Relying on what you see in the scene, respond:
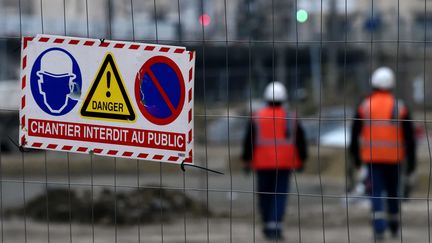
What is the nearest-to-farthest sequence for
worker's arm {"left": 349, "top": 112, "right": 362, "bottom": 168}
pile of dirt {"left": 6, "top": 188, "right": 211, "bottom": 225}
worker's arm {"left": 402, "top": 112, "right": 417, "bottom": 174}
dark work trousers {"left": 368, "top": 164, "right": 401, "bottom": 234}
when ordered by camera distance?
pile of dirt {"left": 6, "top": 188, "right": 211, "bottom": 225} → dark work trousers {"left": 368, "top": 164, "right": 401, "bottom": 234} → worker's arm {"left": 402, "top": 112, "right": 417, "bottom": 174} → worker's arm {"left": 349, "top": 112, "right": 362, "bottom": 168}

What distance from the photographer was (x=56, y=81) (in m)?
5.33

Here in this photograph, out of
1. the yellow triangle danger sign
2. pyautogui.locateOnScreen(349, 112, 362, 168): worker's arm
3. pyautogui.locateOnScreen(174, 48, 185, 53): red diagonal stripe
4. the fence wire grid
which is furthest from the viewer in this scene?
pyautogui.locateOnScreen(349, 112, 362, 168): worker's arm

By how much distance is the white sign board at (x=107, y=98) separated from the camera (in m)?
5.15

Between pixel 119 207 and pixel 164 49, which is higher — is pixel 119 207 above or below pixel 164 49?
below

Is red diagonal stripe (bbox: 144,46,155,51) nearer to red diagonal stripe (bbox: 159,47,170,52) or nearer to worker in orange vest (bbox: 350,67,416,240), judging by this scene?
red diagonal stripe (bbox: 159,47,170,52)

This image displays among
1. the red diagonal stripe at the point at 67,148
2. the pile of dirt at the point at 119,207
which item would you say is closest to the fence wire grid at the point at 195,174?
the pile of dirt at the point at 119,207

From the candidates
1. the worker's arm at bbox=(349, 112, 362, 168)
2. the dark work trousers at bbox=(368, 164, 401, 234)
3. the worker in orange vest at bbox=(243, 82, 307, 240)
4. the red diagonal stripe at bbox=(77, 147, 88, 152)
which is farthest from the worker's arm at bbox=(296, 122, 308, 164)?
the red diagonal stripe at bbox=(77, 147, 88, 152)

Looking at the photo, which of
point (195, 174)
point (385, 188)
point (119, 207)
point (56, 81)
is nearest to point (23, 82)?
point (56, 81)

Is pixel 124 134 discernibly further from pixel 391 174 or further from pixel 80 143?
pixel 391 174

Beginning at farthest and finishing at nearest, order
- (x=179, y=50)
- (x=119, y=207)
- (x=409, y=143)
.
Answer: (x=409, y=143) < (x=119, y=207) < (x=179, y=50)

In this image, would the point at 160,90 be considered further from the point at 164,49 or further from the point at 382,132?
the point at 382,132

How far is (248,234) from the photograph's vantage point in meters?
7.16

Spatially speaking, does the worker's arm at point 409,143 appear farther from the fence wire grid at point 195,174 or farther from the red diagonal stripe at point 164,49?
the red diagonal stripe at point 164,49

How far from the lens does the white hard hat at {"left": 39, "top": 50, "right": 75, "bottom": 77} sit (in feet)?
17.5
